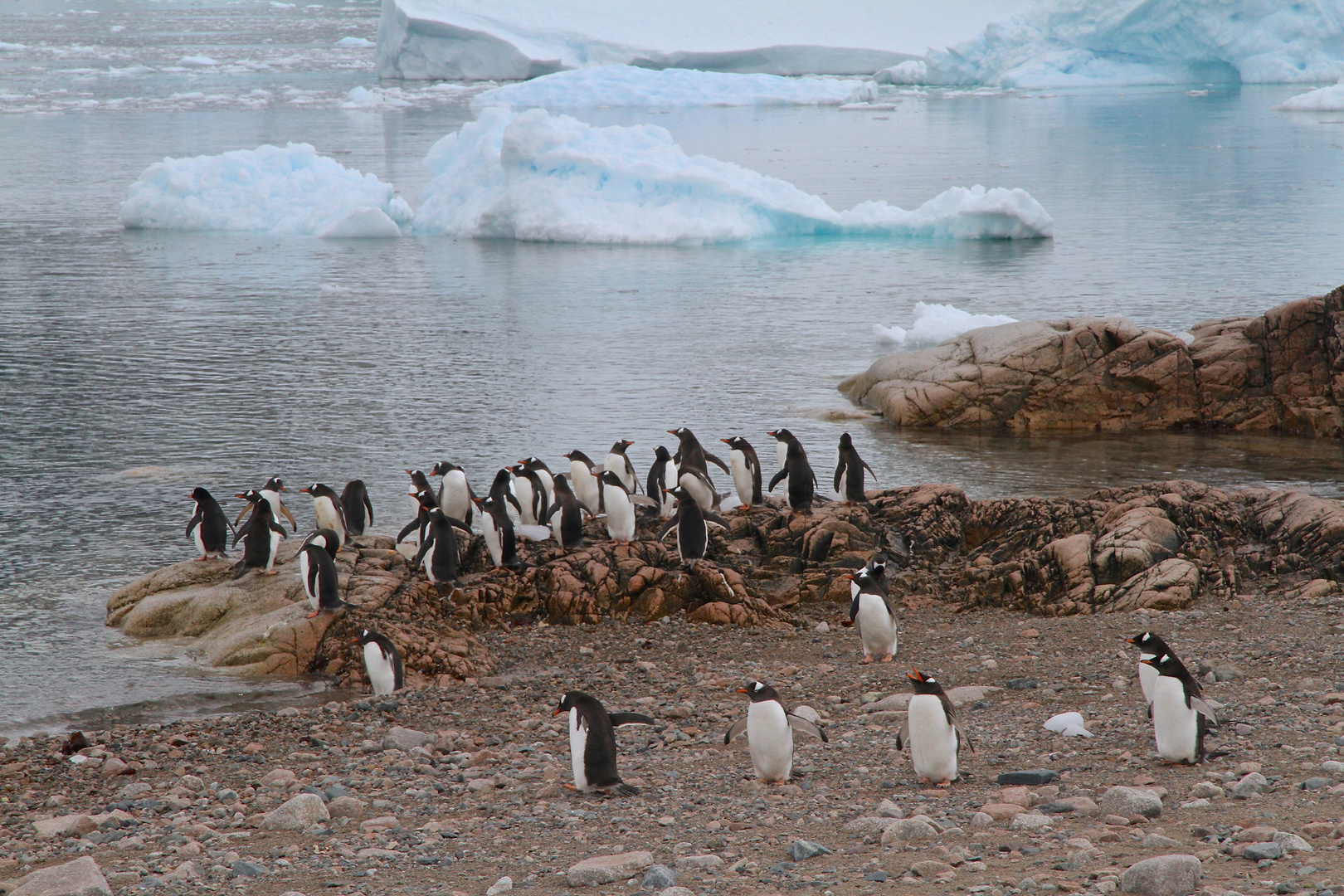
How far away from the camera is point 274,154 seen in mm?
27094

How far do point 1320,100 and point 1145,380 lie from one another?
41431 mm

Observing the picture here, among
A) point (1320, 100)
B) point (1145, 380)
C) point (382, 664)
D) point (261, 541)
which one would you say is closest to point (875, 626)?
point (382, 664)

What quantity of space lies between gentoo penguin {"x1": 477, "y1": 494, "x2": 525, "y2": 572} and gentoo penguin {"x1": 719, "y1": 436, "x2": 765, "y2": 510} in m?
2.16

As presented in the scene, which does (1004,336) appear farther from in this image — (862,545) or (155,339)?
(155,339)

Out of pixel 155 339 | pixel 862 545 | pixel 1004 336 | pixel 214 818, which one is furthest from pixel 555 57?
pixel 214 818

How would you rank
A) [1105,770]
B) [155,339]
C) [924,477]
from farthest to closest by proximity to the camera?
1. [155,339]
2. [924,477]
3. [1105,770]

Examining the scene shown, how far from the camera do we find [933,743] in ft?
17.0

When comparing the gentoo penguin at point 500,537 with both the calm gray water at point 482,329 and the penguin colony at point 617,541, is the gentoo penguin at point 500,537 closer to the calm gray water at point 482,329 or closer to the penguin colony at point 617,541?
the penguin colony at point 617,541

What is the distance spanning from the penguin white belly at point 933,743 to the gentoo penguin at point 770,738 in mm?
548

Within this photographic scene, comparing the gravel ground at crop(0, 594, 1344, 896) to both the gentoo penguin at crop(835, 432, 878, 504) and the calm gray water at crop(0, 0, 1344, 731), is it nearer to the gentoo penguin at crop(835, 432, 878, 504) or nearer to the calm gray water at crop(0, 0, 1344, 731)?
the calm gray water at crop(0, 0, 1344, 731)

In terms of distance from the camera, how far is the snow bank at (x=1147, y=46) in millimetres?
48531

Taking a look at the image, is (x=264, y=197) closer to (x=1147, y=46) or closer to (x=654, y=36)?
(x=654, y=36)

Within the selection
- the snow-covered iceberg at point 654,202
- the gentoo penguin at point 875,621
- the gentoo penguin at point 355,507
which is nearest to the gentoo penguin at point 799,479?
the gentoo penguin at point 875,621

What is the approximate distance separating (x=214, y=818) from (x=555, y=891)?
1953 millimetres
